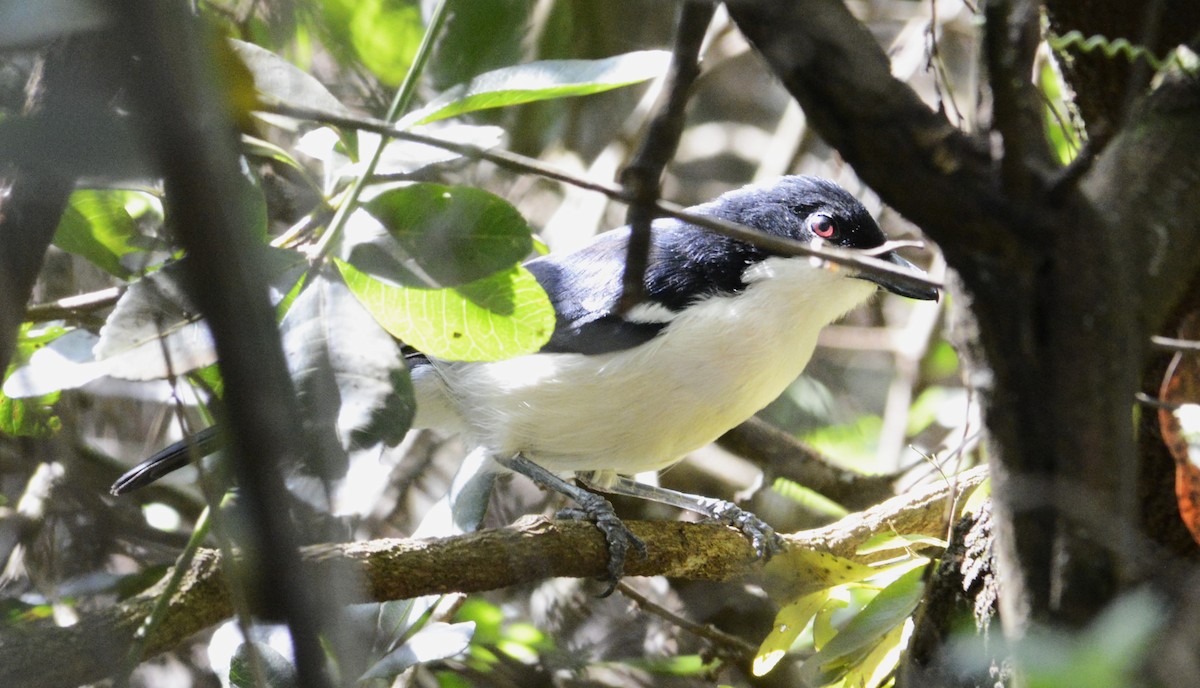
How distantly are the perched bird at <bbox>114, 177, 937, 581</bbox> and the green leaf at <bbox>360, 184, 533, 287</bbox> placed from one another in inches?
30.1

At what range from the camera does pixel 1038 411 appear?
109cm

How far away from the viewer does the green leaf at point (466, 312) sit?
6.04 feet

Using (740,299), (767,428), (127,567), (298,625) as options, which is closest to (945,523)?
(740,299)

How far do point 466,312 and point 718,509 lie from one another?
1.42m

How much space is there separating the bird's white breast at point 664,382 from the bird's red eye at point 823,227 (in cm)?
17

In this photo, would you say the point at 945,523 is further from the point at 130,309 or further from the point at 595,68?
the point at 130,309

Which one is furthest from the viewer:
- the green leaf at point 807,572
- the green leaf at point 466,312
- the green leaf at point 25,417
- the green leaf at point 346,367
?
the green leaf at point 25,417

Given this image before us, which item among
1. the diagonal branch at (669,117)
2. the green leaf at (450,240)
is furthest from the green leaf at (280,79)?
the diagonal branch at (669,117)

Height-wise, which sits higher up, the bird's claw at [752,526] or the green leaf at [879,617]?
the green leaf at [879,617]

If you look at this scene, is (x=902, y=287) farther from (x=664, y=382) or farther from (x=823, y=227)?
(x=664, y=382)

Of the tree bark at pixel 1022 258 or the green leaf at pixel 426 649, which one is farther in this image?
the green leaf at pixel 426 649

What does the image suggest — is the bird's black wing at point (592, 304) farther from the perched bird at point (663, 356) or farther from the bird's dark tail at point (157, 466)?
the bird's dark tail at point (157, 466)

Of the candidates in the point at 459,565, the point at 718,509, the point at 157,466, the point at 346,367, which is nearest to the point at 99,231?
the point at 157,466

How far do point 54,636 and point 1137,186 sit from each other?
180 cm
